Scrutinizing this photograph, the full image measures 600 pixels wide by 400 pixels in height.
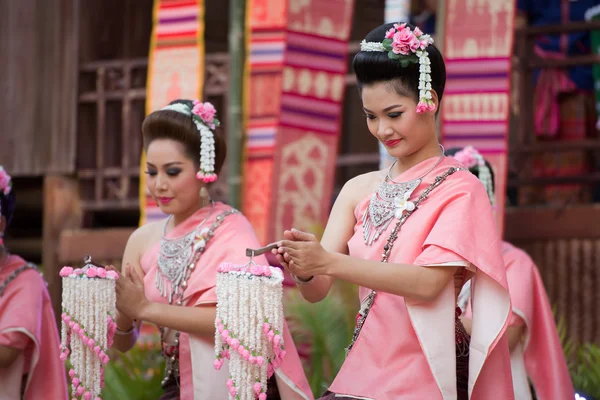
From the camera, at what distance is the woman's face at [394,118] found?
2891 millimetres

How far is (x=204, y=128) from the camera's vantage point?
12.3 feet

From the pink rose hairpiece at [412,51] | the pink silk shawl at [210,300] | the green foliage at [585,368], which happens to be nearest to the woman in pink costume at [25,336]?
the pink silk shawl at [210,300]

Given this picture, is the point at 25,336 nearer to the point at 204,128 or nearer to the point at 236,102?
the point at 204,128

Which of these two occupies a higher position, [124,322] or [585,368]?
[124,322]

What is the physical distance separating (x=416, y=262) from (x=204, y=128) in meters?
1.24

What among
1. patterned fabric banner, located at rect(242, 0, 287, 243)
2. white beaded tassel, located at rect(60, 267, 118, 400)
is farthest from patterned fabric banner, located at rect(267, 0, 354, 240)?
white beaded tassel, located at rect(60, 267, 118, 400)

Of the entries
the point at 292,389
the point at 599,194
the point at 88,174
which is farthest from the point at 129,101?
the point at 292,389

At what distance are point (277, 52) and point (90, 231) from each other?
231cm

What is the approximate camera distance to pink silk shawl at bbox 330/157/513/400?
2.81 meters

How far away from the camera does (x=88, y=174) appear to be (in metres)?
7.89

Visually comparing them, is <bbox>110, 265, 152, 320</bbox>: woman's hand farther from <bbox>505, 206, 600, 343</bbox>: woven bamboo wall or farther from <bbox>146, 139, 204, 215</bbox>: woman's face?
<bbox>505, 206, 600, 343</bbox>: woven bamboo wall

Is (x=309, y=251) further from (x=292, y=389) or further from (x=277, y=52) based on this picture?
(x=277, y=52)

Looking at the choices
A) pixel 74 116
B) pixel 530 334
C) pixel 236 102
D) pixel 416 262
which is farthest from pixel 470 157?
pixel 74 116

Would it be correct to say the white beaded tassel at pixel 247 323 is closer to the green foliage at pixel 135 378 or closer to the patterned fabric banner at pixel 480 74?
the green foliage at pixel 135 378
